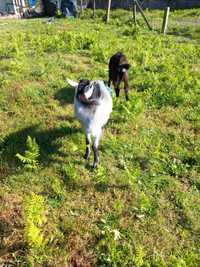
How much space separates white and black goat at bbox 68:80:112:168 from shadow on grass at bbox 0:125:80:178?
0.81 metres

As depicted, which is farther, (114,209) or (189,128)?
(189,128)

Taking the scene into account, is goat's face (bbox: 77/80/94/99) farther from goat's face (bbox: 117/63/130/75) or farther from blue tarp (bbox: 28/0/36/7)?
blue tarp (bbox: 28/0/36/7)

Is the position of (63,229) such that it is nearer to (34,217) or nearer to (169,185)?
(34,217)

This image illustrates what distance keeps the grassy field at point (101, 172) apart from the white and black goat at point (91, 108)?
46 centimetres

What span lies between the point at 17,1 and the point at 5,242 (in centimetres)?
2959

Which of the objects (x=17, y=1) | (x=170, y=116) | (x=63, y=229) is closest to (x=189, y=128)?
(x=170, y=116)

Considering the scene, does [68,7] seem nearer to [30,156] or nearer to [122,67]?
[122,67]

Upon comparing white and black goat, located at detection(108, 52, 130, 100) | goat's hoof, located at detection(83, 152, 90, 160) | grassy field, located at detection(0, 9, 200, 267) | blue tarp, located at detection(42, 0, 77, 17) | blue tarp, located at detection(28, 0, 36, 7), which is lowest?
blue tarp, located at detection(28, 0, 36, 7)

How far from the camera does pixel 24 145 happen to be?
28.5 feet

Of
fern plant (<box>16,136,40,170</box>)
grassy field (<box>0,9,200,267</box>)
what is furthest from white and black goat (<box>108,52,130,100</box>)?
fern plant (<box>16,136,40,170</box>)

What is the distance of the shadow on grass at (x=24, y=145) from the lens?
8109 mm

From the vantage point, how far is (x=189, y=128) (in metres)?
9.64

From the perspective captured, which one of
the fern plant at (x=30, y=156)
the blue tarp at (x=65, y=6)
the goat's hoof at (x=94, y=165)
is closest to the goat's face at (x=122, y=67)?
the goat's hoof at (x=94, y=165)

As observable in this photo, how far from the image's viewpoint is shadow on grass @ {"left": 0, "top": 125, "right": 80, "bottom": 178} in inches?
319
